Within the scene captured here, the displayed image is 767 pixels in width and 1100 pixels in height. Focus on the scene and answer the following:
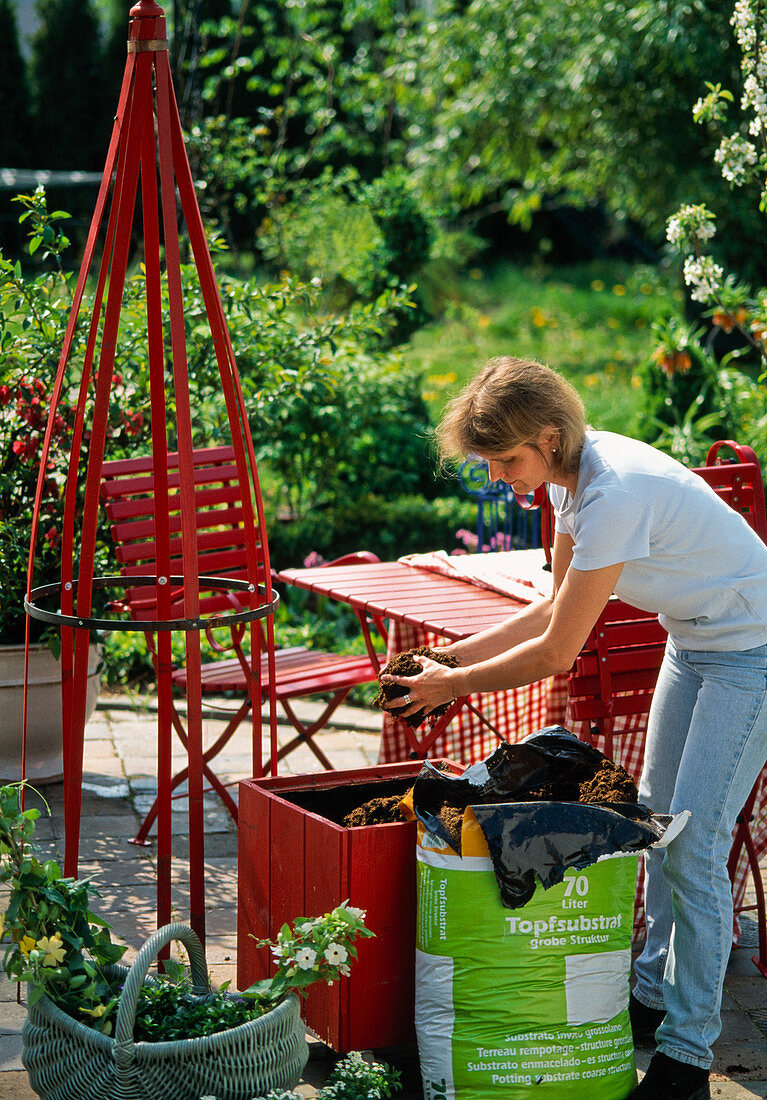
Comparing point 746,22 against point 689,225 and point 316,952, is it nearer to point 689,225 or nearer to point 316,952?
point 689,225

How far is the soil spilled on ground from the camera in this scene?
2.55 metres

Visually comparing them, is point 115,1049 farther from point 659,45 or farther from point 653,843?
point 659,45

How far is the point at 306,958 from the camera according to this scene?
2.29 m

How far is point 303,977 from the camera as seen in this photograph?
229 centimetres

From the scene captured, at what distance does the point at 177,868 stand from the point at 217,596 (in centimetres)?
94

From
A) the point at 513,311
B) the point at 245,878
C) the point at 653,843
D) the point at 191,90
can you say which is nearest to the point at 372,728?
the point at 245,878

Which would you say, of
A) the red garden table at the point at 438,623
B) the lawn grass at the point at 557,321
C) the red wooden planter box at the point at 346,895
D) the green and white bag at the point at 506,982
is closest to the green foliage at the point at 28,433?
the red garden table at the point at 438,623

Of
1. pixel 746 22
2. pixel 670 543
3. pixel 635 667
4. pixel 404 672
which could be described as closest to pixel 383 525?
pixel 746 22

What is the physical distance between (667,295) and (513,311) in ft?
6.13

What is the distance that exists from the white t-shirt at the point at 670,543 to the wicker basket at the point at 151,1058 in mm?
1064

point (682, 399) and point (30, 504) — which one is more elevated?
point (682, 399)

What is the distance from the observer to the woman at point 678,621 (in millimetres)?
2473

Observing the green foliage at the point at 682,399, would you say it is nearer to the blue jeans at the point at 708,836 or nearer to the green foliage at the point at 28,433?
the green foliage at the point at 28,433

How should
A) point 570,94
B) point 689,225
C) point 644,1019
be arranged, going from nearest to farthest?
point 644,1019
point 689,225
point 570,94
